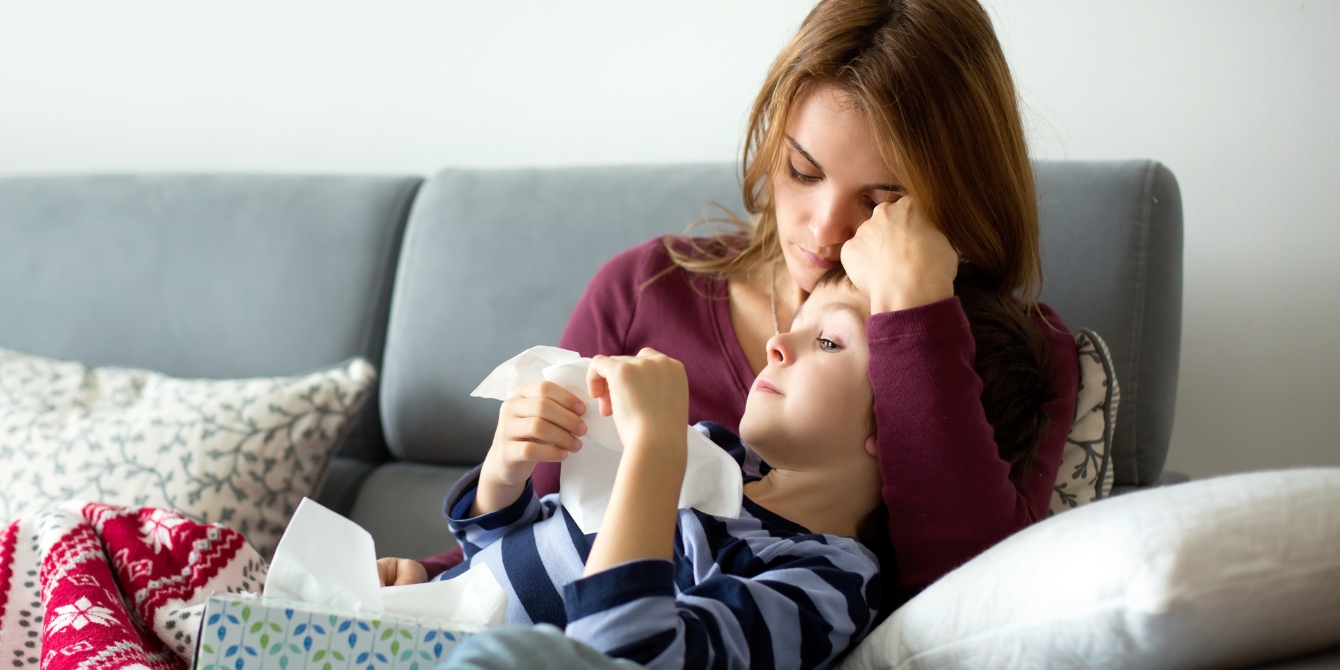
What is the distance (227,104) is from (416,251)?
774 millimetres

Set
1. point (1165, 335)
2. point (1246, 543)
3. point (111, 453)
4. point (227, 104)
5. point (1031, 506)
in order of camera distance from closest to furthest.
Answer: point (1246, 543)
point (1031, 506)
point (1165, 335)
point (111, 453)
point (227, 104)

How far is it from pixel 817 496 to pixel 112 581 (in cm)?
75

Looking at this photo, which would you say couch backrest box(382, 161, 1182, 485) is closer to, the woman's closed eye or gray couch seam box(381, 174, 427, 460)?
gray couch seam box(381, 174, 427, 460)

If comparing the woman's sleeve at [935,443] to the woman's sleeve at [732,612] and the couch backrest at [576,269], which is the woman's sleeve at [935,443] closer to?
the woman's sleeve at [732,612]

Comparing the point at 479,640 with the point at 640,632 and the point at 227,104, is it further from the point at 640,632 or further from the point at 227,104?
the point at 227,104

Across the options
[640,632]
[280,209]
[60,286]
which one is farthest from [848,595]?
[60,286]

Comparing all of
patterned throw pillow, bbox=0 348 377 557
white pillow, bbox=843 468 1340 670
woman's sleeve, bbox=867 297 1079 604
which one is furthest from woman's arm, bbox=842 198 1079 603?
patterned throw pillow, bbox=0 348 377 557

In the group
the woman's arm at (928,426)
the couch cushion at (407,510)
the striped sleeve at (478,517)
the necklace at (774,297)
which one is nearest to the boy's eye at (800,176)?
the woman's arm at (928,426)

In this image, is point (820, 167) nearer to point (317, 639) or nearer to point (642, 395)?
point (642, 395)

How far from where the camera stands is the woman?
93 cm

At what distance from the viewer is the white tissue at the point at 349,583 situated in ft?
2.52

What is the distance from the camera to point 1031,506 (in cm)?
103

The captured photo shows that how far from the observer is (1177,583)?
58 cm

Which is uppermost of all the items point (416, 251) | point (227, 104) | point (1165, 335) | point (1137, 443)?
point (227, 104)
